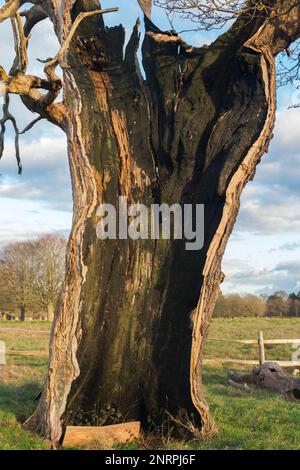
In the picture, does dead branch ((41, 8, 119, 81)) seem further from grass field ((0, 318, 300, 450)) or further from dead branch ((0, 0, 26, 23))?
grass field ((0, 318, 300, 450))

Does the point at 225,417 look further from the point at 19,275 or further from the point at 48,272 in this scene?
the point at 19,275

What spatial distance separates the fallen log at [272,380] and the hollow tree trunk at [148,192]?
16.3ft

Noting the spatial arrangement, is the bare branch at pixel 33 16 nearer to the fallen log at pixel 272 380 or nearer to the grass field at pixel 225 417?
the grass field at pixel 225 417

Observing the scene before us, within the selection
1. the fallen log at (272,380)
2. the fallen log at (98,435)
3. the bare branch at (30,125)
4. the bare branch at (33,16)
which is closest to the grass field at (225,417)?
the fallen log at (98,435)

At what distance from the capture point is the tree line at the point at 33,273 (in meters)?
40.6

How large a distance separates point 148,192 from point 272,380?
6787 millimetres

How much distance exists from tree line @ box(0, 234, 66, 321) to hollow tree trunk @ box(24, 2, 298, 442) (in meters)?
32.6

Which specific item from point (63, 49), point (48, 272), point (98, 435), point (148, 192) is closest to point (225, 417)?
point (98, 435)
